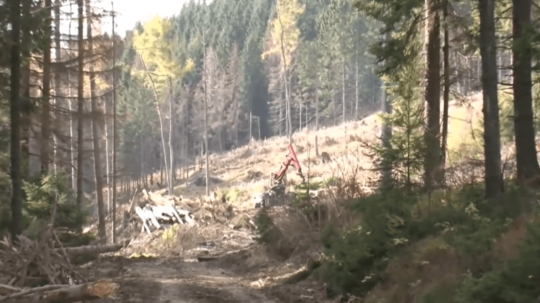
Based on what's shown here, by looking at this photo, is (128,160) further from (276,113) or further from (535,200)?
(535,200)

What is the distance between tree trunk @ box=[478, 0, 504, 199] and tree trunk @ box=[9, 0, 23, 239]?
32.0 ft

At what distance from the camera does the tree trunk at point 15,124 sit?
12164mm

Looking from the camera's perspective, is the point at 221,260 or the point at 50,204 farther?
the point at 221,260

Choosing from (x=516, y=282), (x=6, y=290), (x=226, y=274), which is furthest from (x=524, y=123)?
(x=6, y=290)

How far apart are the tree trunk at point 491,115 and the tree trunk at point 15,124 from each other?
9.76 meters

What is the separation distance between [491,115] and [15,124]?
33.6ft

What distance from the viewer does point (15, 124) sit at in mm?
12617

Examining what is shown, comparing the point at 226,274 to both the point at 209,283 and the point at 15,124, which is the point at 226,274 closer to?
the point at 209,283

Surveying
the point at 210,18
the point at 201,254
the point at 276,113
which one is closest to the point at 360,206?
the point at 201,254

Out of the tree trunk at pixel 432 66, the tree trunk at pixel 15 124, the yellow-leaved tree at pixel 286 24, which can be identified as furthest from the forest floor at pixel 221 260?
the yellow-leaved tree at pixel 286 24

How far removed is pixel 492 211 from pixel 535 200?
76 centimetres

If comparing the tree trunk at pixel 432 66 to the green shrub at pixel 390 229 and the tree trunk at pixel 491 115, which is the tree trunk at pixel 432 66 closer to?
the tree trunk at pixel 491 115

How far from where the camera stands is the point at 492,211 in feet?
25.5

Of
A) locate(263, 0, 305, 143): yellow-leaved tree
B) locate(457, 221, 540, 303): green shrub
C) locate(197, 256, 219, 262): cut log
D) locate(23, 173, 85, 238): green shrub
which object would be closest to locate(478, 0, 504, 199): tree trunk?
locate(457, 221, 540, 303): green shrub
